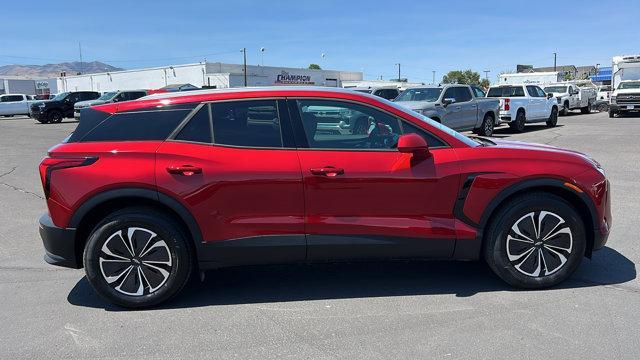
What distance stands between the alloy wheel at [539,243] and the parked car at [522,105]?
52.1 feet

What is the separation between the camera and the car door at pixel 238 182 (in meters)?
4.06

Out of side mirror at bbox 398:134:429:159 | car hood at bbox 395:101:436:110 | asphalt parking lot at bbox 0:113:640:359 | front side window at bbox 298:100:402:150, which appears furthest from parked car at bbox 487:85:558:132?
side mirror at bbox 398:134:429:159

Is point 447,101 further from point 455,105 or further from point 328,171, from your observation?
point 328,171

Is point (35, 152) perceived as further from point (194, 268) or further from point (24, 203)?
point (194, 268)

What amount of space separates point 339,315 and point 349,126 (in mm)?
1519

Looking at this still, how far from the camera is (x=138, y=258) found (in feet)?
13.7

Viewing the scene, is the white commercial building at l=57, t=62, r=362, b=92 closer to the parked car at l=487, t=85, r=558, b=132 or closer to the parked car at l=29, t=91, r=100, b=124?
the parked car at l=29, t=91, r=100, b=124

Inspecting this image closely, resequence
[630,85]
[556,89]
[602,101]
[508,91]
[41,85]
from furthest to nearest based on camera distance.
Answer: [41,85] < [602,101] < [556,89] < [630,85] < [508,91]

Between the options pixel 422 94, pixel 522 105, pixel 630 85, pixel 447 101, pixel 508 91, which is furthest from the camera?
pixel 630 85

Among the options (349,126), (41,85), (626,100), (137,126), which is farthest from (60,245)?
(41,85)

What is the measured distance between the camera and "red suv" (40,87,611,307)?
4082 millimetres

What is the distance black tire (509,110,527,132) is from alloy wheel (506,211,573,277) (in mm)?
16342

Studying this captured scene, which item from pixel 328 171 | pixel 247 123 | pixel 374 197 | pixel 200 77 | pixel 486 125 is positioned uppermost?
pixel 200 77

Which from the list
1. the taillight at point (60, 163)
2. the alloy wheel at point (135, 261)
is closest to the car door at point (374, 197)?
the alloy wheel at point (135, 261)
